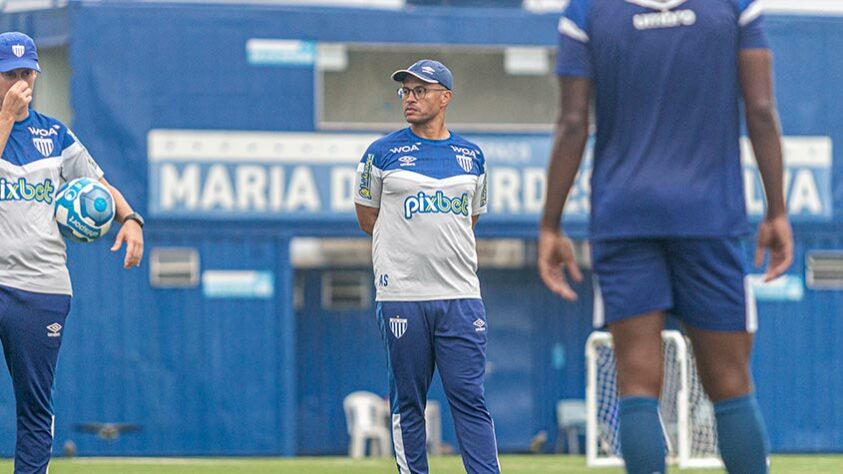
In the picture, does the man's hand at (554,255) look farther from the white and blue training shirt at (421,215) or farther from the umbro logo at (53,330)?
the umbro logo at (53,330)

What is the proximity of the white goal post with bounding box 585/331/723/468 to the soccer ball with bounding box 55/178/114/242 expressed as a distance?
279 inches

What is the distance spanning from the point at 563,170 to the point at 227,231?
15.2m

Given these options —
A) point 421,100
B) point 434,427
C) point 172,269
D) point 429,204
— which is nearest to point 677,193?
point 429,204

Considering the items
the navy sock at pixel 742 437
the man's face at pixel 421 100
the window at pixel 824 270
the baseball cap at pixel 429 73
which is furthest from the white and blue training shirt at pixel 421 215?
the window at pixel 824 270

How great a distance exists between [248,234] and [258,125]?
53.1 inches

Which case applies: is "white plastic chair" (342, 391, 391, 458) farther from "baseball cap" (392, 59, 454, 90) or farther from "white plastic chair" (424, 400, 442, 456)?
"baseball cap" (392, 59, 454, 90)

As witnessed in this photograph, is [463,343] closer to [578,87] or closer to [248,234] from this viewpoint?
[578,87]

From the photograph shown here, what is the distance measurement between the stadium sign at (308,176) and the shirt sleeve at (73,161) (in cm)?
1257

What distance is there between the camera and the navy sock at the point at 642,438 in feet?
16.8

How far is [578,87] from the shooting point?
17.4ft

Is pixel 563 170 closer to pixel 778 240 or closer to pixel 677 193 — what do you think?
pixel 677 193

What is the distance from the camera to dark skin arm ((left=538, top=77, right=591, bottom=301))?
5293mm

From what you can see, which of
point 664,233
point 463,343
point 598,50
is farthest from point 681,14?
point 463,343

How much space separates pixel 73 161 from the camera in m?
7.48
